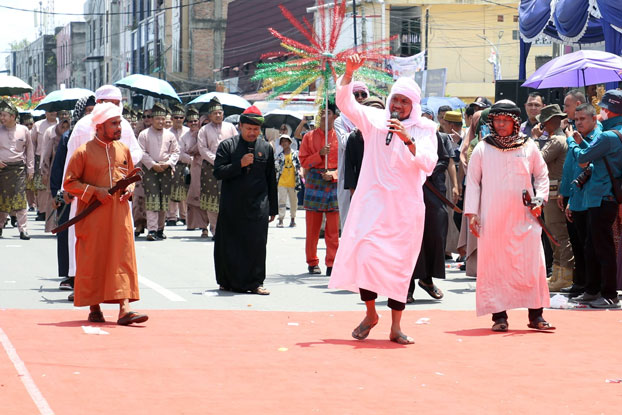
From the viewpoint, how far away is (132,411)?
19.4 feet

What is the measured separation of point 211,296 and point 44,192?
11023 mm

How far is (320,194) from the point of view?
44.1 feet

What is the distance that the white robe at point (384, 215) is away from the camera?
851cm

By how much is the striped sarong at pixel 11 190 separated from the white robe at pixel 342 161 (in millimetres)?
7282

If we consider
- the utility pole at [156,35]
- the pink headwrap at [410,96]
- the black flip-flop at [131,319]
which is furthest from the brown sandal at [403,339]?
the utility pole at [156,35]

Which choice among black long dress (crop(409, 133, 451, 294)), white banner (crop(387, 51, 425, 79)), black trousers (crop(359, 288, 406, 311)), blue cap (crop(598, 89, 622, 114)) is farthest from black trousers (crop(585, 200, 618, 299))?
white banner (crop(387, 51, 425, 79))

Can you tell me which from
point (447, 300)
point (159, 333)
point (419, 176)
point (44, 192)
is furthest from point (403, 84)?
point (44, 192)

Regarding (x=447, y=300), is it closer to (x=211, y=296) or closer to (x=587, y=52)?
(x=211, y=296)

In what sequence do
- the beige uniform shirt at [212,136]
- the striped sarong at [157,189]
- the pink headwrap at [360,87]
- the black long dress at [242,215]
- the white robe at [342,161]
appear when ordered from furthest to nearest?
the striped sarong at [157,189], the beige uniform shirt at [212,136], the white robe at [342,161], the pink headwrap at [360,87], the black long dress at [242,215]

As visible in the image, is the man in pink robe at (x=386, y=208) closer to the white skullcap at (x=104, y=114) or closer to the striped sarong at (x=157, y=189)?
the white skullcap at (x=104, y=114)

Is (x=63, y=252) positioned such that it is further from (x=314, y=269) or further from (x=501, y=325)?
(x=501, y=325)

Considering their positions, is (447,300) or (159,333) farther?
(447,300)

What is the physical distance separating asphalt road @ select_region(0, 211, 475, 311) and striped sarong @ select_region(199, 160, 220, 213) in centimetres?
77

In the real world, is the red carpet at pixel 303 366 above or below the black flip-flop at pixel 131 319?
below
